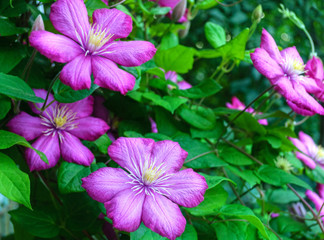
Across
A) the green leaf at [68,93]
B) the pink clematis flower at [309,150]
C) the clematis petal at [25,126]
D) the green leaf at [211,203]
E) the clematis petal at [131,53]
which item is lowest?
the pink clematis flower at [309,150]

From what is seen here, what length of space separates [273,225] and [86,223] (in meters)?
0.36

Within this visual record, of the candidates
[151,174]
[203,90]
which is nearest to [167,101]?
[203,90]

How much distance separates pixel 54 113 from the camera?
52 cm

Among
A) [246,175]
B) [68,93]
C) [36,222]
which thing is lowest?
[36,222]

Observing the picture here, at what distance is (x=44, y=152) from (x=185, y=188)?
0.19 m

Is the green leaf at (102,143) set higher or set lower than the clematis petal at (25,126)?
lower

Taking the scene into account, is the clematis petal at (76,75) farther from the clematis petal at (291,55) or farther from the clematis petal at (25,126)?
the clematis petal at (291,55)

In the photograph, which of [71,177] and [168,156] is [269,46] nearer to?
[168,156]

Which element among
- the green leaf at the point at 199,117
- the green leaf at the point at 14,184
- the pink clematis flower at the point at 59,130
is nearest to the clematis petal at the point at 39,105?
the pink clematis flower at the point at 59,130

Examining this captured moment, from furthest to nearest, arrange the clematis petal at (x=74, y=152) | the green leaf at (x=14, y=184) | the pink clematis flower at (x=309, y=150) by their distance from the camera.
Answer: the pink clematis flower at (x=309, y=150)
the clematis petal at (x=74, y=152)
the green leaf at (x=14, y=184)

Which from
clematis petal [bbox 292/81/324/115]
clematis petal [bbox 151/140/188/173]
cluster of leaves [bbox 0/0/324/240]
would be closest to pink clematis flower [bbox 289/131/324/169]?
cluster of leaves [bbox 0/0/324/240]

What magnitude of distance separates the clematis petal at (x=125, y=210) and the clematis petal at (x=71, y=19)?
7.7 inches

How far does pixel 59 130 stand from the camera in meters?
0.51

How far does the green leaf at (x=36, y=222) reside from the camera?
561 millimetres
